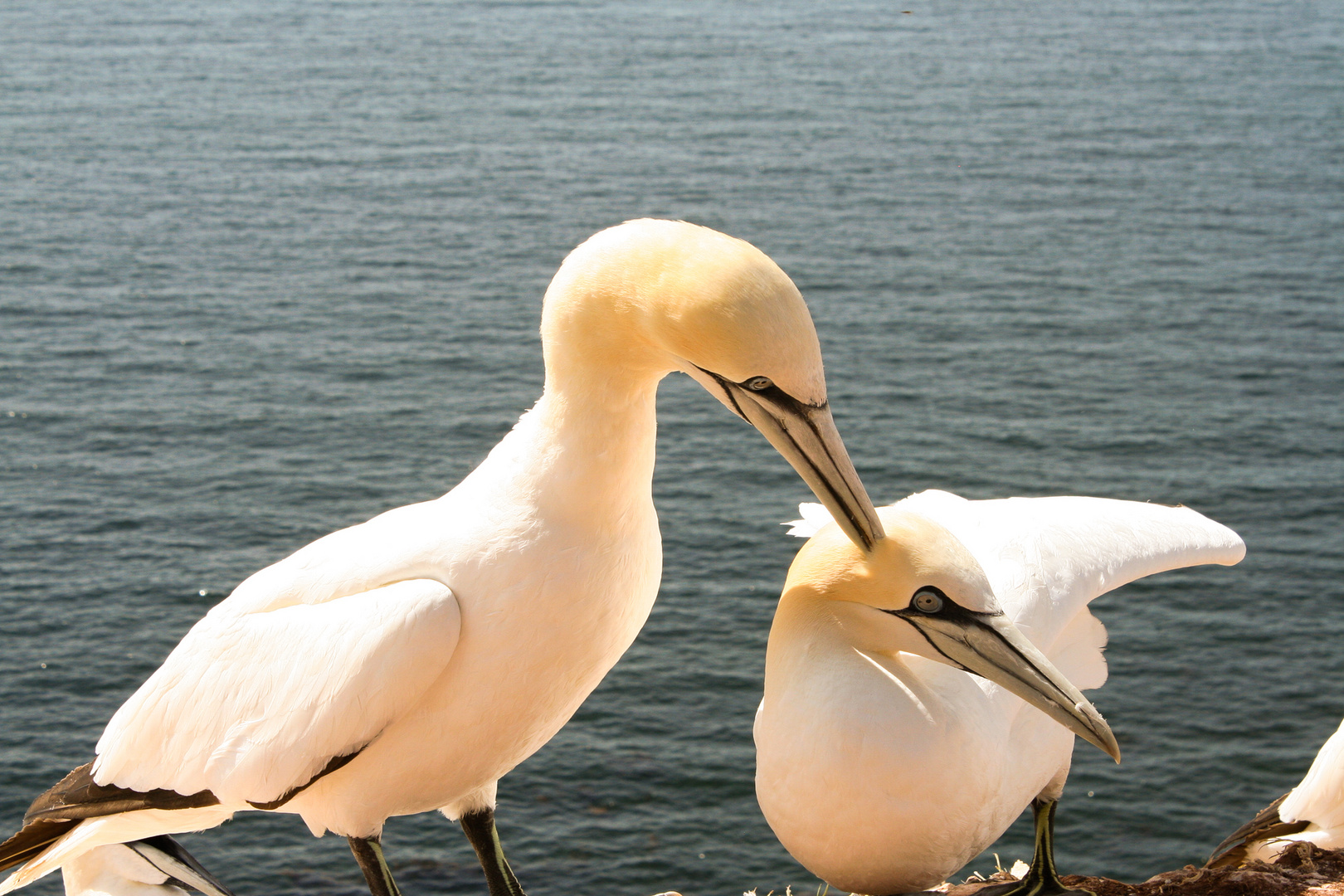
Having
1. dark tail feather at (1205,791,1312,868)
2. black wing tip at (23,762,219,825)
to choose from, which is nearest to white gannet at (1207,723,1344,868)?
dark tail feather at (1205,791,1312,868)

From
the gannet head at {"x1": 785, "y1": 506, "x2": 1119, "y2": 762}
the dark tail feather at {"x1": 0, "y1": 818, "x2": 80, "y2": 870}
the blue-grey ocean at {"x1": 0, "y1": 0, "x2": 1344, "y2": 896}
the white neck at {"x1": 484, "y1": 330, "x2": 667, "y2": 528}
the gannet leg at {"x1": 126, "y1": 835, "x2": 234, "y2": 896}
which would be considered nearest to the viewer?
the white neck at {"x1": 484, "y1": 330, "x2": 667, "y2": 528}

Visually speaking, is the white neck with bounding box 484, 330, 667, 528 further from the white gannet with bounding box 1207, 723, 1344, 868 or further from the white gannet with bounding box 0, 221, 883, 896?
the white gannet with bounding box 1207, 723, 1344, 868

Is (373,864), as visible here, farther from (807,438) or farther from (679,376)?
(679,376)

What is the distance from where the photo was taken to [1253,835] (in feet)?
19.0

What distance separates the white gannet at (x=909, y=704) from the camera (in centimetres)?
459

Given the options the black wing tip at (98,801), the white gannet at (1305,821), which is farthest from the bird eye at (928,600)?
the black wing tip at (98,801)

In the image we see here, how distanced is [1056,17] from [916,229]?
19080 millimetres

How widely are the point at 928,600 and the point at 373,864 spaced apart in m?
2.01

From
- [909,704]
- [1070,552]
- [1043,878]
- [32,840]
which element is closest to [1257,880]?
[1043,878]

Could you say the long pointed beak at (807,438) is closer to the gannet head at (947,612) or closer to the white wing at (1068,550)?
the gannet head at (947,612)

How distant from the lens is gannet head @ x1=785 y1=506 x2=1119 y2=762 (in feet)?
14.9

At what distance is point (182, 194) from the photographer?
27203 millimetres

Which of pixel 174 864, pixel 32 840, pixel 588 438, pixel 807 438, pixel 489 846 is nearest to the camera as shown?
pixel 807 438

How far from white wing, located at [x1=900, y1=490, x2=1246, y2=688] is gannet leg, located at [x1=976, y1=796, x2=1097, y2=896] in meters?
0.63
